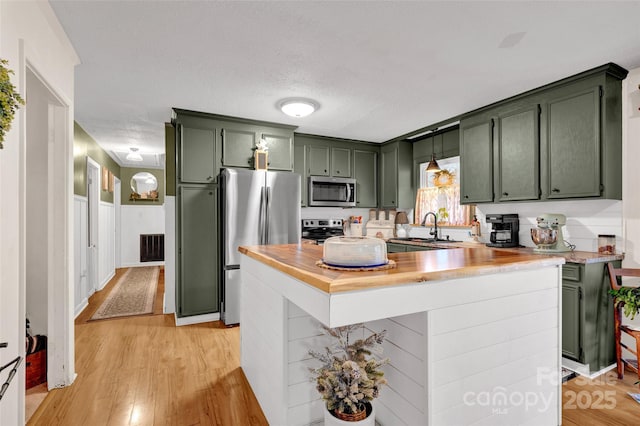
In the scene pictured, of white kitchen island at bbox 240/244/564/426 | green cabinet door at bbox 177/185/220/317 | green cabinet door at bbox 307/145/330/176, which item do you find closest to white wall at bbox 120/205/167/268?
green cabinet door at bbox 177/185/220/317

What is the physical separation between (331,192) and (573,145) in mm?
2854

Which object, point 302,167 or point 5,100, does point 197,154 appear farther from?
point 5,100

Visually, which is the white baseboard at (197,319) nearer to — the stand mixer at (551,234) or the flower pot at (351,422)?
the flower pot at (351,422)

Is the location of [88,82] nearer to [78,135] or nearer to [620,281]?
[78,135]

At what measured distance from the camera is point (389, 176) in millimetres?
5148

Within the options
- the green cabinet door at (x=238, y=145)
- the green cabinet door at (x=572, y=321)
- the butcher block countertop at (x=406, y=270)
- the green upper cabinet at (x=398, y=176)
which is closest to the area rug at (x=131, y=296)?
the green cabinet door at (x=238, y=145)

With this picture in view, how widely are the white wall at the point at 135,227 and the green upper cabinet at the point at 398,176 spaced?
5714mm

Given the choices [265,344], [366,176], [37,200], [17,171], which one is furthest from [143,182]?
[265,344]

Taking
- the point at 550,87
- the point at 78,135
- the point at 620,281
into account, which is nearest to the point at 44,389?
the point at 78,135

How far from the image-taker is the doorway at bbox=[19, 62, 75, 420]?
2285 millimetres

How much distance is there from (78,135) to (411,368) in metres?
4.84

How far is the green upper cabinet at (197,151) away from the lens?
377 centimetres

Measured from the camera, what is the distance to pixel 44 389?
7.61 feet

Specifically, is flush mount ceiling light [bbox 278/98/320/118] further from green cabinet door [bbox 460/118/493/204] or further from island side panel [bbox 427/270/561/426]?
island side panel [bbox 427/270/561/426]
